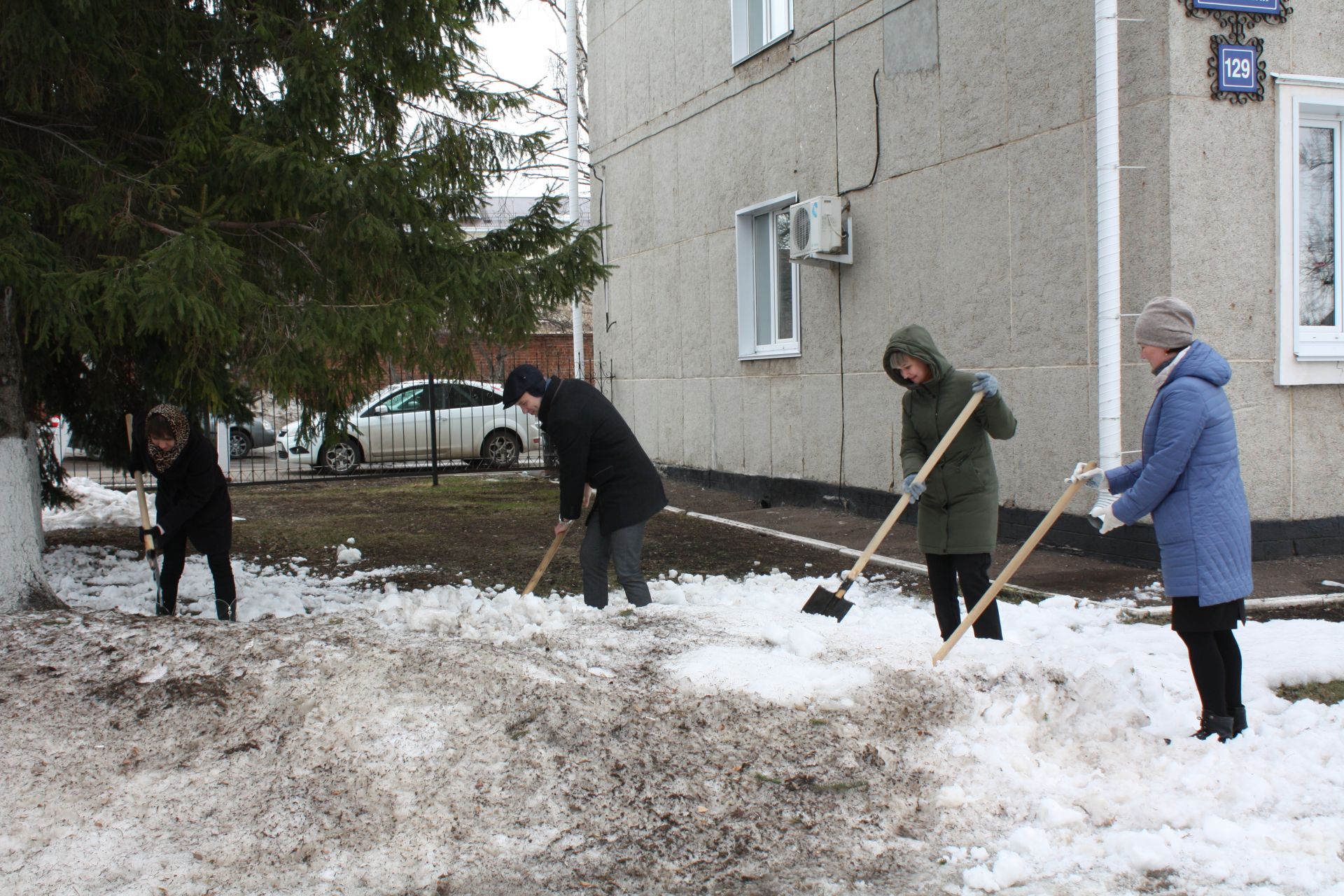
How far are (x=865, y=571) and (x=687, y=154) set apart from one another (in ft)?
23.7

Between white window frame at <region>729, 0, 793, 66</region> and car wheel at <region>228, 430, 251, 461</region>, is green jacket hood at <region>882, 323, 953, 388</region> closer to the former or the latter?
white window frame at <region>729, 0, 793, 66</region>

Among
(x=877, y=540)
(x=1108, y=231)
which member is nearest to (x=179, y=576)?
(x=877, y=540)

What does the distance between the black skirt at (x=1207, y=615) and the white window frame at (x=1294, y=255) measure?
161 inches

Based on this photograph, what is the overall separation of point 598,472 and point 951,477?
1.88 m

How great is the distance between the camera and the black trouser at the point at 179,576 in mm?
6555

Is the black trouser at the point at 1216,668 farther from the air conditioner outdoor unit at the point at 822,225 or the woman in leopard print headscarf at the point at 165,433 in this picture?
the air conditioner outdoor unit at the point at 822,225

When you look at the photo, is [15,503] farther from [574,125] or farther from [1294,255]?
[574,125]

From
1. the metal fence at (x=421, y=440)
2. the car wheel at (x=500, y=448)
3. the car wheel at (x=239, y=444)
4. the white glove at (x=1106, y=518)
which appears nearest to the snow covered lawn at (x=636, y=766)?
the white glove at (x=1106, y=518)

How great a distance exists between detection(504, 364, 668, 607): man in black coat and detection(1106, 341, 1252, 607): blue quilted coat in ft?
8.67

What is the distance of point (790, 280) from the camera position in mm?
12203

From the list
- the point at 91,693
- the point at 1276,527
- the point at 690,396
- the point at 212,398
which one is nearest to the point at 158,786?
the point at 91,693

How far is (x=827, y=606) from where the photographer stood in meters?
5.15

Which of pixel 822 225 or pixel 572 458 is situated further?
pixel 822 225

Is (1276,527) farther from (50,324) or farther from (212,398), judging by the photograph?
(50,324)
